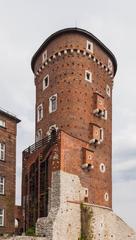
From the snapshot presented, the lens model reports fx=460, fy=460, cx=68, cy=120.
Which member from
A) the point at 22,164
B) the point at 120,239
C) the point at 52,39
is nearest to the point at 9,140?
the point at 22,164

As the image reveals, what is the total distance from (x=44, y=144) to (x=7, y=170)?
13.5 feet

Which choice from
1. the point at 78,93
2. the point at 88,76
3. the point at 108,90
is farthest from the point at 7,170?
the point at 108,90

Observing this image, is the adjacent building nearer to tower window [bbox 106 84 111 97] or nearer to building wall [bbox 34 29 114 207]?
building wall [bbox 34 29 114 207]

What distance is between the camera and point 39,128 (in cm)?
4647

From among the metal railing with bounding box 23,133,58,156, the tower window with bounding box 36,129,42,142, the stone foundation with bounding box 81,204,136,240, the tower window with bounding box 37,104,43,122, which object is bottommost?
the stone foundation with bounding box 81,204,136,240

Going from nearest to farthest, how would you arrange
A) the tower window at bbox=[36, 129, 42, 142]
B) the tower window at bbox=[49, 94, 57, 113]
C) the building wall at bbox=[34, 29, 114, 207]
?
the building wall at bbox=[34, 29, 114, 207], the tower window at bbox=[49, 94, 57, 113], the tower window at bbox=[36, 129, 42, 142]

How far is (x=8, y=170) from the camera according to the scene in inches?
1635

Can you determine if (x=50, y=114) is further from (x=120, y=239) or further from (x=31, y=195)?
(x=120, y=239)

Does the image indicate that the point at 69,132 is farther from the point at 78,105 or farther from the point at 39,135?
the point at 39,135

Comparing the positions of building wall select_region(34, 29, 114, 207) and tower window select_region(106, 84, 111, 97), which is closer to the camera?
building wall select_region(34, 29, 114, 207)

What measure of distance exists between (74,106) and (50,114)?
2990mm

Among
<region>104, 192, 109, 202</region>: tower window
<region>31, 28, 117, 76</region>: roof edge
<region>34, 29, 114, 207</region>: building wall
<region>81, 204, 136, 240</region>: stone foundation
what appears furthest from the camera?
<region>31, 28, 117, 76</region>: roof edge

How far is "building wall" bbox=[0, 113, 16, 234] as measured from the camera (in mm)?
40375

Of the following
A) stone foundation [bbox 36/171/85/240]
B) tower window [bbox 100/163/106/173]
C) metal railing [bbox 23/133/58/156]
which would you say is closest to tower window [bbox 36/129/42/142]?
metal railing [bbox 23/133/58/156]
